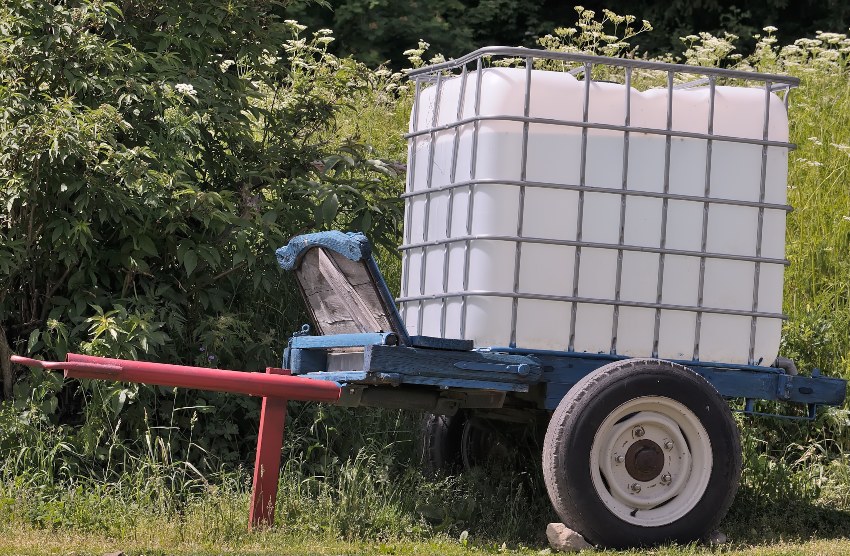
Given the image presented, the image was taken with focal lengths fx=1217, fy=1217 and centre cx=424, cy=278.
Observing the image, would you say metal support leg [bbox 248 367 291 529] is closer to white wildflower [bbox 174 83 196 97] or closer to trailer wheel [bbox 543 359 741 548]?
trailer wheel [bbox 543 359 741 548]

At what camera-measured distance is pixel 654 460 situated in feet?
18.3

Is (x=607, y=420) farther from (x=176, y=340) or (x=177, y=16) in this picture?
(x=177, y=16)

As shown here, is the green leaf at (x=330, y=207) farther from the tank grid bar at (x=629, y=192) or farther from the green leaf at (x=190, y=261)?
the tank grid bar at (x=629, y=192)

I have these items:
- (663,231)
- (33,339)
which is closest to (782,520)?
(663,231)

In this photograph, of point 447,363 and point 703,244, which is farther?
point 703,244

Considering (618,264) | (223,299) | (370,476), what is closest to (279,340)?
(223,299)

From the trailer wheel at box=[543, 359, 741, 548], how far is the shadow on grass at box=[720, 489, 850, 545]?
0.64m

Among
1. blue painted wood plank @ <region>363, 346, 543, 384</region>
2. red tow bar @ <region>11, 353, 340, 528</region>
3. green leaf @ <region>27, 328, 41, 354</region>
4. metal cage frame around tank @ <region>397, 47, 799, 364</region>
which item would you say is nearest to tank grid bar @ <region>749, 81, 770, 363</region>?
metal cage frame around tank @ <region>397, 47, 799, 364</region>

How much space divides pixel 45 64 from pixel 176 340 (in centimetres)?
170

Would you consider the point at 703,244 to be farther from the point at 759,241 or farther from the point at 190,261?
the point at 190,261

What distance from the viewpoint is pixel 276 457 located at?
563 centimetres

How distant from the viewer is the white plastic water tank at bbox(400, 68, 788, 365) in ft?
18.5

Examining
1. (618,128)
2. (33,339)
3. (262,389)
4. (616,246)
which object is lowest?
(262,389)

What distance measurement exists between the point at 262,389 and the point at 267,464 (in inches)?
15.2
